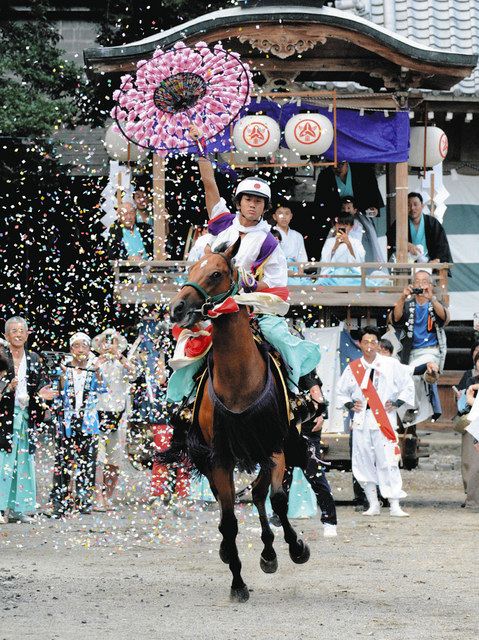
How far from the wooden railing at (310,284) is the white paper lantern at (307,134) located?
1.32 m

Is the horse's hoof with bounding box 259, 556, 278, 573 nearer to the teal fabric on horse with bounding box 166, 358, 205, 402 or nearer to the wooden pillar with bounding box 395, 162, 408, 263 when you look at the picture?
the teal fabric on horse with bounding box 166, 358, 205, 402

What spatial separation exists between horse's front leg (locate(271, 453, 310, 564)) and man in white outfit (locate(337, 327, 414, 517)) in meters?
4.44

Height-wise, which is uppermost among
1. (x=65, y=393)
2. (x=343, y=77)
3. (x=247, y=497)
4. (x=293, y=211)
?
(x=343, y=77)

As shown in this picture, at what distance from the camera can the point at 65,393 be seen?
42.0 ft

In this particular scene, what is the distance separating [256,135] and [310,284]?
6.04ft

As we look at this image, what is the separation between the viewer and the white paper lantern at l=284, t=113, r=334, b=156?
48.4ft

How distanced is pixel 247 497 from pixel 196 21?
17.7 ft

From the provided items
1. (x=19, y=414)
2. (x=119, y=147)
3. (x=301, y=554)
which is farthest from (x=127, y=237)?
(x=301, y=554)

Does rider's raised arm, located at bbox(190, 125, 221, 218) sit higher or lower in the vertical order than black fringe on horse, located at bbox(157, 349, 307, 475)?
higher

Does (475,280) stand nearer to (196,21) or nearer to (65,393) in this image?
(196,21)

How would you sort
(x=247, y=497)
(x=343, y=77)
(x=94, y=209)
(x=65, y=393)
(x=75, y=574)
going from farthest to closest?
(x=94, y=209) < (x=343, y=77) < (x=247, y=497) < (x=65, y=393) < (x=75, y=574)

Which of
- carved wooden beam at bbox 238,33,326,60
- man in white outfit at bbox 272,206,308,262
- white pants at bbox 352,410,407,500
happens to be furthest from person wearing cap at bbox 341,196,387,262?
white pants at bbox 352,410,407,500

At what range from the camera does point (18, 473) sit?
12227 mm

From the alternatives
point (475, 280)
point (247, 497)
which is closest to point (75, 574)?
point (247, 497)
